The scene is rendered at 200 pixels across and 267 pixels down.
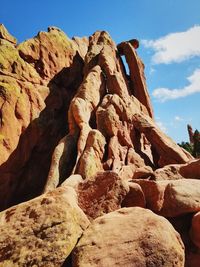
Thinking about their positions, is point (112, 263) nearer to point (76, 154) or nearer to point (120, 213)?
point (120, 213)

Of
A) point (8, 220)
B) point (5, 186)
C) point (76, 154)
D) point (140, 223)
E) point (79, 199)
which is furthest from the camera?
point (5, 186)

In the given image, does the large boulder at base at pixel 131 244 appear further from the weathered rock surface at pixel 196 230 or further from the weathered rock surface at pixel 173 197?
the weathered rock surface at pixel 173 197

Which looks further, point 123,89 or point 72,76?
point 72,76

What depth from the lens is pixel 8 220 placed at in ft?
18.9

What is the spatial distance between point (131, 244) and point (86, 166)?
1077cm

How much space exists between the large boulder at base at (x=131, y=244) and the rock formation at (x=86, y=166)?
0.05ft

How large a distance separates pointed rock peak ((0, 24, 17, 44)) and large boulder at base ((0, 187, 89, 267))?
84.2 ft

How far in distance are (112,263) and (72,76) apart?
24565 mm

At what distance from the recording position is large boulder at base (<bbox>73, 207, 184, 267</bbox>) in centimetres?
455

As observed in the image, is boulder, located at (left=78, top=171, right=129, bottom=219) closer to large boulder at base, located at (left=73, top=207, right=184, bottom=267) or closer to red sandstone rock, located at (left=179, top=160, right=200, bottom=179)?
large boulder at base, located at (left=73, top=207, right=184, bottom=267)

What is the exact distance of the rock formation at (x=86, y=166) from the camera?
16.3 ft

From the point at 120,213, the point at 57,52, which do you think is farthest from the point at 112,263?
the point at 57,52

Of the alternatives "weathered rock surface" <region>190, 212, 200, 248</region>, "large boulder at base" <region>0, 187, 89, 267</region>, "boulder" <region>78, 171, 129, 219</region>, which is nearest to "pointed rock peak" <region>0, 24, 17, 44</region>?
"boulder" <region>78, 171, 129, 219</region>

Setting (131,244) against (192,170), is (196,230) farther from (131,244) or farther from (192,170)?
(192,170)
